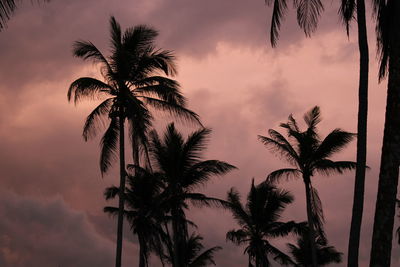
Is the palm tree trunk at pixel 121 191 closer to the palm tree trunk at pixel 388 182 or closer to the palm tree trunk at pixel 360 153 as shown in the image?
the palm tree trunk at pixel 360 153

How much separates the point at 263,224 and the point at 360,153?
24.4 meters

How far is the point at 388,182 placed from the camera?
10.7 metres

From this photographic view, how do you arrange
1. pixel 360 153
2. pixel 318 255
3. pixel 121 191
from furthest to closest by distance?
pixel 318 255, pixel 121 191, pixel 360 153

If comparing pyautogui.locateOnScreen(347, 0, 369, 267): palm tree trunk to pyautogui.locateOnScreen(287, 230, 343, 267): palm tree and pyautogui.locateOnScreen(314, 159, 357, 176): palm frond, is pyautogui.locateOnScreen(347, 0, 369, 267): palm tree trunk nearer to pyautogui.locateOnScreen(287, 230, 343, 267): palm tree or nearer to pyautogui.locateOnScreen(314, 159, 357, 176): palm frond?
pyautogui.locateOnScreen(314, 159, 357, 176): palm frond

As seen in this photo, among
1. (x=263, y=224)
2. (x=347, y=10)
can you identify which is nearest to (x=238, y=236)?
(x=263, y=224)

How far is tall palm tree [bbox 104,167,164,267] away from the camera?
2728 cm

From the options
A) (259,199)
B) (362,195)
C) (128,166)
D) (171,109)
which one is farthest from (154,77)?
(259,199)

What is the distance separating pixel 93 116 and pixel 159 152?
Answer: 15.4ft

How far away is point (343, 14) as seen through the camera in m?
14.4

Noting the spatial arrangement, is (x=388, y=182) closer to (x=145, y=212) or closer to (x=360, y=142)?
(x=360, y=142)

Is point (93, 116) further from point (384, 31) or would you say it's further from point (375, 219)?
point (375, 219)

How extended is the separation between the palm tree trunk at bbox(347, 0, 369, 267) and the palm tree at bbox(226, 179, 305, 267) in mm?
22724

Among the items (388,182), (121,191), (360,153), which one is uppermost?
(121,191)

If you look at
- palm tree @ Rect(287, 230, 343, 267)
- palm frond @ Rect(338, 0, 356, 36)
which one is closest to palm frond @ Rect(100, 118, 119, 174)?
palm frond @ Rect(338, 0, 356, 36)
